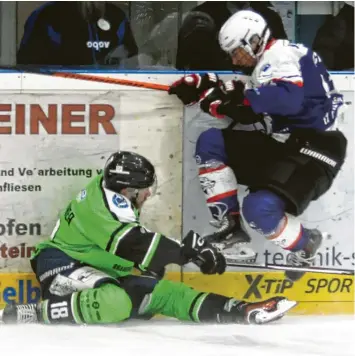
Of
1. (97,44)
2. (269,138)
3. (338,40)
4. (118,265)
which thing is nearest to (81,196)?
(118,265)

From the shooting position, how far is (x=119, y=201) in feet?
10.7

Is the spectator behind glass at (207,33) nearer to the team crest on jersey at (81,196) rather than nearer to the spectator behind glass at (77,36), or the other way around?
the spectator behind glass at (77,36)

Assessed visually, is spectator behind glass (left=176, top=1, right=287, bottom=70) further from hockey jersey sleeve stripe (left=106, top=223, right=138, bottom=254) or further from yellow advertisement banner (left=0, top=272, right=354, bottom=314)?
yellow advertisement banner (left=0, top=272, right=354, bottom=314)

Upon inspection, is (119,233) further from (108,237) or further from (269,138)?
(269,138)

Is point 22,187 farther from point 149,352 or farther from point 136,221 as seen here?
point 149,352

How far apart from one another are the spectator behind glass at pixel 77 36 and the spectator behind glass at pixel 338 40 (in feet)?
2.68

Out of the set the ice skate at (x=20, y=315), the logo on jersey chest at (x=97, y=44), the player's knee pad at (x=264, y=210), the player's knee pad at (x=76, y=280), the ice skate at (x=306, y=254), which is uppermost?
the logo on jersey chest at (x=97, y=44)

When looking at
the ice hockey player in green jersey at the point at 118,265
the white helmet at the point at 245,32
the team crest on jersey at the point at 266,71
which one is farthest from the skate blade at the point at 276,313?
the white helmet at the point at 245,32

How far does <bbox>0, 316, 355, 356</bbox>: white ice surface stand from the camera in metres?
2.91

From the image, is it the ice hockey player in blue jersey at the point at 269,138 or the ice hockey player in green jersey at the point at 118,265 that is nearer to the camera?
→ the ice hockey player in green jersey at the point at 118,265

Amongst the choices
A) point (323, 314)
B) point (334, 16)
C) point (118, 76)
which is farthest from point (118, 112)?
point (323, 314)

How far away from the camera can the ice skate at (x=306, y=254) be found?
11.5ft

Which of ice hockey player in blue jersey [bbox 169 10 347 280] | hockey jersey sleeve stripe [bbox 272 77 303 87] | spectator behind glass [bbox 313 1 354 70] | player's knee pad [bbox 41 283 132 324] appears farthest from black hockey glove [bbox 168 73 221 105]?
player's knee pad [bbox 41 283 132 324]

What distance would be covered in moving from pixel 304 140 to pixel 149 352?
1.13 m
